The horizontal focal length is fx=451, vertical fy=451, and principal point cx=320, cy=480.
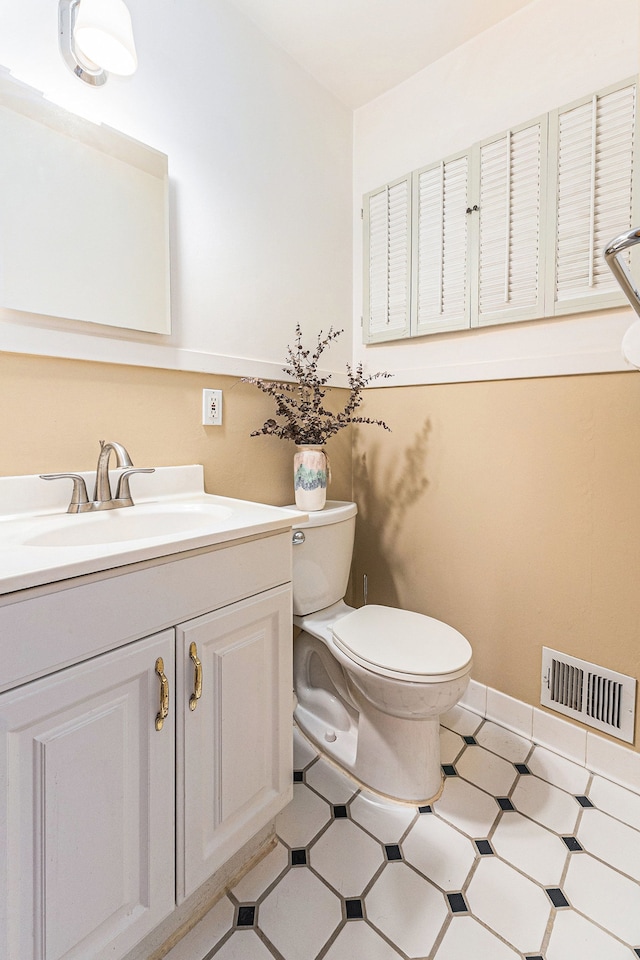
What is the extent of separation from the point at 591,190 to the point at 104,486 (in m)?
1.58

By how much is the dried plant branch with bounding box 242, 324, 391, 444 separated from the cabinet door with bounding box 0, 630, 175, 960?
895 mm

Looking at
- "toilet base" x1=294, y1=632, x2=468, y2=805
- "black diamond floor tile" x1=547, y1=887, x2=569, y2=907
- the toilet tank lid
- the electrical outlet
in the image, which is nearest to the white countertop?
the electrical outlet

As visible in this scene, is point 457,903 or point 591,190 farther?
point 591,190

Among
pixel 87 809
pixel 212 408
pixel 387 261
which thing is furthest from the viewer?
pixel 387 261

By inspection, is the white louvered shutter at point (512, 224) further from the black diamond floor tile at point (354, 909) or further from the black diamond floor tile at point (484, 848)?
the black diamond floor tile at point (354, 909)

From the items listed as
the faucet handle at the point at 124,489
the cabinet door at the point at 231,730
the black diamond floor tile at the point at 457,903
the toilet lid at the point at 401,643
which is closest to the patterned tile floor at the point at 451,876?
the black diamond floor tile at the point at 457,903

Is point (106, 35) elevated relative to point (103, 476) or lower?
elevated

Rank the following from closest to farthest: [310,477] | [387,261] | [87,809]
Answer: [87,809] < [310,477] < [387,261]

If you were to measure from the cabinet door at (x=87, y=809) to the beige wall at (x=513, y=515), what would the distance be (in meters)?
1.17

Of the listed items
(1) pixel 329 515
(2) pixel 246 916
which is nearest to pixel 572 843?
(2) pixel 246 916

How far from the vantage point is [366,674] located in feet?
4.00

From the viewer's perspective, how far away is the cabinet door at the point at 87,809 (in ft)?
2.12

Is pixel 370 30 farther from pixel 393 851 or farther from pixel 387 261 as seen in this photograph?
pixel 393 851

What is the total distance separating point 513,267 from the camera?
1.46 metres
